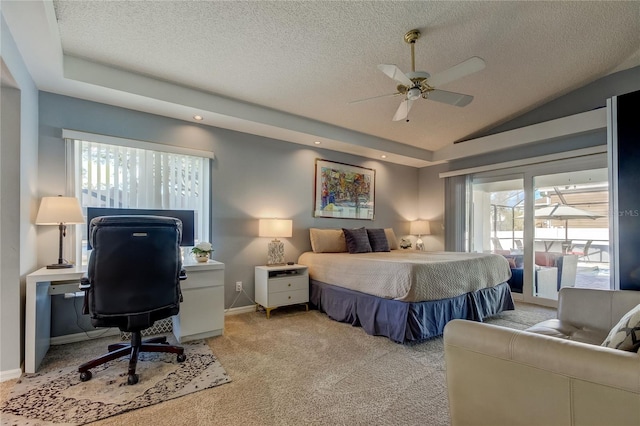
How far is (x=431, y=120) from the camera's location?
14.6ft

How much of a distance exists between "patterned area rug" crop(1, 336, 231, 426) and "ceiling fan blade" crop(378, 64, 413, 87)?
2.48 meters

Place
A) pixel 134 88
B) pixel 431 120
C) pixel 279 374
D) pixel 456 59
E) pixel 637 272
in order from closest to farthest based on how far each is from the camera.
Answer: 1. pixel 279 374
2. pixel 637 272
3. pixel 134 88
4. pixel 456 59
5. pixel 431 120

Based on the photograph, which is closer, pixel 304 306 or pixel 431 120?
pixel 304 306

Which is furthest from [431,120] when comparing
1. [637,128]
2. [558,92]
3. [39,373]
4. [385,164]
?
[39,373]

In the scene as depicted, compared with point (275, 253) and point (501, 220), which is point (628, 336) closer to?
point (275, 253)

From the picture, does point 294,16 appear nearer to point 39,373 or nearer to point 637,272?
point 39,373

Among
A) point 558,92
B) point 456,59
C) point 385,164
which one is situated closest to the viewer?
point 456,59

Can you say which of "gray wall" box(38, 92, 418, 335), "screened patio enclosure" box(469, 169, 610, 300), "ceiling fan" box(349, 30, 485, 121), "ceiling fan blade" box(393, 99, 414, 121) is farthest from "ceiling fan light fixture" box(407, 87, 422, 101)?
"screened patio enclosure" box(469, 169, 610, 300)

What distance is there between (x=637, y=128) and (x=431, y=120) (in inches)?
86.4

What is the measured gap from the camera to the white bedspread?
2.76 metres

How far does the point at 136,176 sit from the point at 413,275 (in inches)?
118

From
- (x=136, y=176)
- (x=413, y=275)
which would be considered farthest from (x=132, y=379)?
(x=413, y=275)

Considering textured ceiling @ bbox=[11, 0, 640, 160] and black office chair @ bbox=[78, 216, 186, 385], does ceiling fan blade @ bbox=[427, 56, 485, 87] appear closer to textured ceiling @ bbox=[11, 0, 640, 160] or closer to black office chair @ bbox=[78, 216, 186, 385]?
textured ceiling @ bbox=[11, 0, 640, 160]

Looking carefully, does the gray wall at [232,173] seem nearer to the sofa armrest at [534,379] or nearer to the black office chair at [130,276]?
the black office chair at [130,276]
